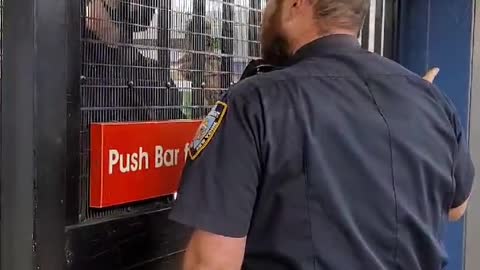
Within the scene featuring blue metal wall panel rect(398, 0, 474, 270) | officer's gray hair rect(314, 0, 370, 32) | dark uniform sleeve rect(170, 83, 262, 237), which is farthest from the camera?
blue metal wall panel rect(398, 0, 474, 270)

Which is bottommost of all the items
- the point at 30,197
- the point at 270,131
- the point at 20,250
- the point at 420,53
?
the point at 20,250

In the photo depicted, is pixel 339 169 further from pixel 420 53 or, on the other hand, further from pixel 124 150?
pixel 420 53

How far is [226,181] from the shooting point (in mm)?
1271

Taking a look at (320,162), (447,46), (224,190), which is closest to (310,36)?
(320,162)

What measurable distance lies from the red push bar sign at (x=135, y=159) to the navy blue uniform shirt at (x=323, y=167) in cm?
25

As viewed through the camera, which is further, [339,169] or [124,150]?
[124,150]

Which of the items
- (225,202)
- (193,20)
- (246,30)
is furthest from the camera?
(246,30)

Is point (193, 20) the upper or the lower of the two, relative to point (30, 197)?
upper

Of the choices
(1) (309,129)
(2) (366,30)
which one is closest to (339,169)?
(1) (309,129)

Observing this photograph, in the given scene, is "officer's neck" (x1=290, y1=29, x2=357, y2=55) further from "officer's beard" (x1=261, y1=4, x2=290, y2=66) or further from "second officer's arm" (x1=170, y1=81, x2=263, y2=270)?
"second officer's arm" (x1=170, y1=81, x2=263, y2=270)

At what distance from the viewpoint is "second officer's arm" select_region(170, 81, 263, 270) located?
127 centimetres

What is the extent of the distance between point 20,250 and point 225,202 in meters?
0.46

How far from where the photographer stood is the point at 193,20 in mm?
1771

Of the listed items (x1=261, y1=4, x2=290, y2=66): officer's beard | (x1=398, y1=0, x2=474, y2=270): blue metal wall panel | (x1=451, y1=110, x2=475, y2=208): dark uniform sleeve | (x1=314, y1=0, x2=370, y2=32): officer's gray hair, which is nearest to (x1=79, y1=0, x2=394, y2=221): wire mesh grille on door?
(x1=261, y1=4, x2=290, y2=66): officer's beard
